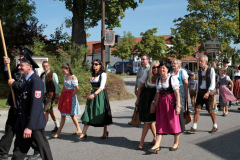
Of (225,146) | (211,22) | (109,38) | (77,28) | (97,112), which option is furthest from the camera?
(211,22)

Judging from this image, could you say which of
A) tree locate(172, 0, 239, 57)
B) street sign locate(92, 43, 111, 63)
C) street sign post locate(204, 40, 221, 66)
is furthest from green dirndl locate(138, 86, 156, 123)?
tree locate(172, 0, 239, 57)

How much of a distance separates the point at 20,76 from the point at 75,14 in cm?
1341

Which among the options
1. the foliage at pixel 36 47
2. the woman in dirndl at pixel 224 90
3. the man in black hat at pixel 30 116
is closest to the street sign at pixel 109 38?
the foliage at pixel 36 47

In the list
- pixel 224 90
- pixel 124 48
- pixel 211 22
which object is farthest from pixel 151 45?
pixel 224 90

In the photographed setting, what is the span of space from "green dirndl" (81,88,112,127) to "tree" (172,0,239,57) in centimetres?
1779

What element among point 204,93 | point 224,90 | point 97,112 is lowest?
point 97,112

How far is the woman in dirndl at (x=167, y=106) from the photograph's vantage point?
5195 mm

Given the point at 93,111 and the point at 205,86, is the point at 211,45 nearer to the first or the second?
the point at 205,86

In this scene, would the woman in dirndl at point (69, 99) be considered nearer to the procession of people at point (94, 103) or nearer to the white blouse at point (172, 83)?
the procession of people at point (94, 103)

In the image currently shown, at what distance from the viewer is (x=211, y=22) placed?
22.3m

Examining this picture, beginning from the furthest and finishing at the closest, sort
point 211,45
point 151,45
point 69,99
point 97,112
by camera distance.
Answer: point 151,45 → point 211,45 → point 69,99 → point 97,112

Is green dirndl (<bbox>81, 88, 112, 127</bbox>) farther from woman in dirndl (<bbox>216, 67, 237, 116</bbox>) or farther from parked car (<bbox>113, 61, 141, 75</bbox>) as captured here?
parked car (<bbox>113, 61, 141, 75</bbox>)

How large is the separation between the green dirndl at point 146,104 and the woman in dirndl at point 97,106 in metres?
0.92

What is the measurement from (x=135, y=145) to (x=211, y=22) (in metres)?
18.9
